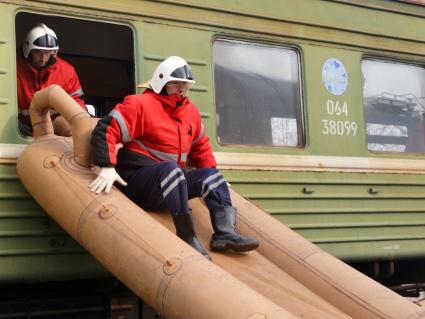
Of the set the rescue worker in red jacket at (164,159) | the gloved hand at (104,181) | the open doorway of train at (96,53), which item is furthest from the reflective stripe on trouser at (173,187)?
the open doorway of train at (96,53)

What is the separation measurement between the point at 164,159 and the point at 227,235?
0.59m

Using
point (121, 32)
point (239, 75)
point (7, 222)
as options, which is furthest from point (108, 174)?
point (121, 32)

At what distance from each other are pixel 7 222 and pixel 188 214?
1090 millimetres

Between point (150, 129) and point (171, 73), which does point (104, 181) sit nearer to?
point (150, 129)

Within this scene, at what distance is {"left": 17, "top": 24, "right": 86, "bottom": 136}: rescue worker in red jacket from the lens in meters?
4.97

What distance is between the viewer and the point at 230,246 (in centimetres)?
436

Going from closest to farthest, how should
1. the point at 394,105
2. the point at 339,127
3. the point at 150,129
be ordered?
the point at 150,129 < the point at 339,127 < the point at 394,105

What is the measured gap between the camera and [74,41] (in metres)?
6.64

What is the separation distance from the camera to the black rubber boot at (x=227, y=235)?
4.36m

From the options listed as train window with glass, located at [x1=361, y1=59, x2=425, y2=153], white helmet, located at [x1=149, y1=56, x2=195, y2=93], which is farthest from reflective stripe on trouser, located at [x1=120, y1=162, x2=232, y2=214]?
train window with glass, located at [x1=361, y1=59, x2=425, y2=153]

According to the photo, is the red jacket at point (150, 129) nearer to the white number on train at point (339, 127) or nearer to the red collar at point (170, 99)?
the red collar at point (170, 99)

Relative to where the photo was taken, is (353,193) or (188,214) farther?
(353,193)

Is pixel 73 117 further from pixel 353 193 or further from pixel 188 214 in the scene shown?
pixel 353 193

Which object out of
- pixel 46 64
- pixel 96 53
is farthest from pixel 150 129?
pixel 96 53
